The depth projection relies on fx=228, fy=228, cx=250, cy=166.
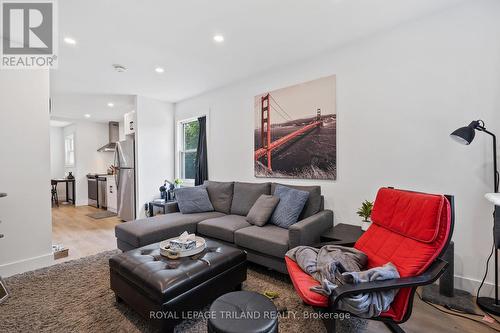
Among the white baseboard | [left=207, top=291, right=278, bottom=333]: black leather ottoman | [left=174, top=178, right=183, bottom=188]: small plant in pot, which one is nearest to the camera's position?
[left=207, top=291, right=278, bottom=333]: black leather ottoman

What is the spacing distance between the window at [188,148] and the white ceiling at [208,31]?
4.67 feet

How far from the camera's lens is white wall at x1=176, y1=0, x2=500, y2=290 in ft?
6.37

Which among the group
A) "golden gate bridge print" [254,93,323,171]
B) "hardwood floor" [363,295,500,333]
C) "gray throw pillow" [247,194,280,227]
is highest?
"golden gate bridge print" [254,93,323,171]

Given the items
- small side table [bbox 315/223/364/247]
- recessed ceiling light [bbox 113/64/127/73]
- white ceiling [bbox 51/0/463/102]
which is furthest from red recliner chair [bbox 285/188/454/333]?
recessed ceiling light [bbox 113/64/127/73]

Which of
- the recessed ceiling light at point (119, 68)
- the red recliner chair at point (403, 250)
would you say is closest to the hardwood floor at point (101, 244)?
the red recliner chair at point (403, 250)

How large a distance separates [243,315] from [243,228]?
1463mm

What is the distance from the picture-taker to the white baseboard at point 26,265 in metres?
2.44

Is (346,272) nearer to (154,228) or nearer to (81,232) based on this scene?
(154,228)

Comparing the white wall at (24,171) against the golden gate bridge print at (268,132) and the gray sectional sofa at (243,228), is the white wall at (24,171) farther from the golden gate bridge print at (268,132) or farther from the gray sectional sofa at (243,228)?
the golden gate bridge print at (268,132)

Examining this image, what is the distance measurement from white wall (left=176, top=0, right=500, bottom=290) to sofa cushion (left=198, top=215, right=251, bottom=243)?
3.76 feet

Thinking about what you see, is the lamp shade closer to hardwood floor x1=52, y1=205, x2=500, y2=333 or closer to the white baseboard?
hardwood floor x1=52, y1=205, x2=500, y2=333

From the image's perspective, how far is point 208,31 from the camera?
239cm

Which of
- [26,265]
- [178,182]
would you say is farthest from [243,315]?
[178,182]

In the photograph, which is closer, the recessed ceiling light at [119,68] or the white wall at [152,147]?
the recessed ceiling light at [119,68]
